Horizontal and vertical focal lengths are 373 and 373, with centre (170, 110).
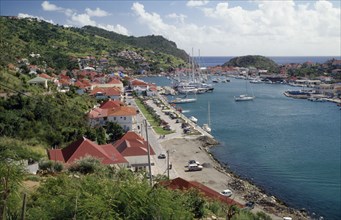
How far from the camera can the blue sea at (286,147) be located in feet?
60.3

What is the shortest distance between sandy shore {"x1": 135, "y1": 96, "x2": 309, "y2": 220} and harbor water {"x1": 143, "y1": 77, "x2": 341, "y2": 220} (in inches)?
31.8

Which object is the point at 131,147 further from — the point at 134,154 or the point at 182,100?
the point at 182,100

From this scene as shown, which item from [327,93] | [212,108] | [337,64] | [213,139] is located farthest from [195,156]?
[337,64]

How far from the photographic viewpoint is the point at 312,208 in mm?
16719

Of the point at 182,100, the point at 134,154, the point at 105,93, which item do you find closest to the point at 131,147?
the point at 134,154

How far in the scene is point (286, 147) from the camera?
27562 millimetres

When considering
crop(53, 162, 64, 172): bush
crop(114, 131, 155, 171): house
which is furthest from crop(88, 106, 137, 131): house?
crop(53, 162, 64, 172): bush

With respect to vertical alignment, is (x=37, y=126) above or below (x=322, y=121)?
above

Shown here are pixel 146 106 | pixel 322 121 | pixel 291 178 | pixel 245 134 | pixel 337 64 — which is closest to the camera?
pixel 291 178

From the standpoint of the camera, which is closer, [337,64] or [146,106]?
[146,106]

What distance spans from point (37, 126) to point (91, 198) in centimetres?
1542

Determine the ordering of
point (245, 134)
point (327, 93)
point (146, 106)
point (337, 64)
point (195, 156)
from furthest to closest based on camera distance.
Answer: point (337, 64)
point (327, 93)
point (146, 106)
point (245, 134)
point (195, 156)

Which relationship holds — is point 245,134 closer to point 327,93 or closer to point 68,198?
point 68,198

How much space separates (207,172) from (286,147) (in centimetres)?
943
